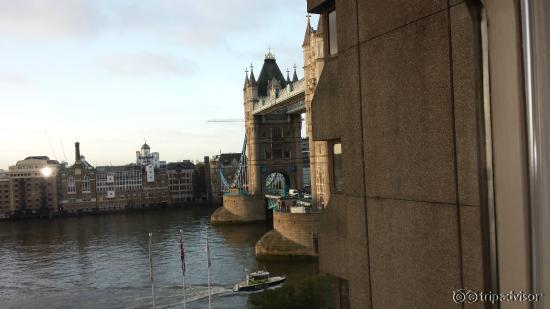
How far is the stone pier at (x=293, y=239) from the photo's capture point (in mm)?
34875

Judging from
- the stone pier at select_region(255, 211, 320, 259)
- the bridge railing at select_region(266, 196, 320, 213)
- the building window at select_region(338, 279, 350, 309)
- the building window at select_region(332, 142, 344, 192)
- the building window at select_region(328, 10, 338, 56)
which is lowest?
the stone pier at select_region(255, 211, 320, 259)

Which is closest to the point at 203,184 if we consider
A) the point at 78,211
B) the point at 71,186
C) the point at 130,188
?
the point at 130,188

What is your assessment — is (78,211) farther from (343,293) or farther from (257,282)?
(343,293)

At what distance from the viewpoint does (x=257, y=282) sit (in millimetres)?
27469

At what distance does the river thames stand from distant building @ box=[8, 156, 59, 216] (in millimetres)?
26576

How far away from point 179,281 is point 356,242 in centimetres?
2651

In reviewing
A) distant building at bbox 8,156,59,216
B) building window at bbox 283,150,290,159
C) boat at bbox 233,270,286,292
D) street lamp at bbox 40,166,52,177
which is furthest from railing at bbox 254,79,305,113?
street lamp at bbox 40,166,52,177

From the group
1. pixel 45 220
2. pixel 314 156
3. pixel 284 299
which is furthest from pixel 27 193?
pixel 284 299

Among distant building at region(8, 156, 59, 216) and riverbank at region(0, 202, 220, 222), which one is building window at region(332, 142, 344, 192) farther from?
distant building at region(8, 156, 59, 216)

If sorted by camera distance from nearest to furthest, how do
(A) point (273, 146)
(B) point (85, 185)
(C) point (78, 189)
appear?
(A) point (273, 146) → (C) point (78, 189) → (B) point (85, 185)

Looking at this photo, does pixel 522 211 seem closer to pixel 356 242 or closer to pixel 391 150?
pixel 391 150

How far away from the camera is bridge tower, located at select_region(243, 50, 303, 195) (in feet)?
194

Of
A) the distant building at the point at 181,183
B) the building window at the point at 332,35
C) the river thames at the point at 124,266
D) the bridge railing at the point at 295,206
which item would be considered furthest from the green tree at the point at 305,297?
the distant building at the point at 181,183

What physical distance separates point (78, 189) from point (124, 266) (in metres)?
58.1
